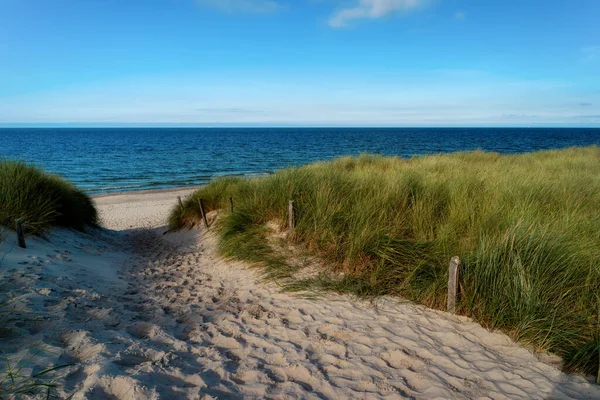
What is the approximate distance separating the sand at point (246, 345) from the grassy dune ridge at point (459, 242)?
12.9 inches

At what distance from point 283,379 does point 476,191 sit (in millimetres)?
5914

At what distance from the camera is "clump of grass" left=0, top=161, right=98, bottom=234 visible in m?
7.44

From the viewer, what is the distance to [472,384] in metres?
3.29

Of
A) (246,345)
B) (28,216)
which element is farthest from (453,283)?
(28,216)

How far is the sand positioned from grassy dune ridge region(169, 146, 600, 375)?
1.07 feet

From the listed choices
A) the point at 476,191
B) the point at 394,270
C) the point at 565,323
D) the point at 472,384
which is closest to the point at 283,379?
the point at 472,384

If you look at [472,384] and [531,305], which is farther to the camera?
[531,305]

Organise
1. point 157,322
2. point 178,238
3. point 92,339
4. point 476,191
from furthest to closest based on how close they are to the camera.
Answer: point 178,238 → point 476,191 → point 157,322 → point 92,339

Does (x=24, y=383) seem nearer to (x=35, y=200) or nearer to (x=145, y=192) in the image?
(x=35, y=200)

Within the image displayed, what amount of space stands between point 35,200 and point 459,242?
8628 millimetres

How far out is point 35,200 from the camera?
26.2 feet

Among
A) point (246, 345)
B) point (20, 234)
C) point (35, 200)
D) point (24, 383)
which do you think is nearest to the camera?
point (24, 383)

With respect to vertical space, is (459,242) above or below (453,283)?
above

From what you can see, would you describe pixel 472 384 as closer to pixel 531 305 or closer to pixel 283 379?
pixel 531 305
